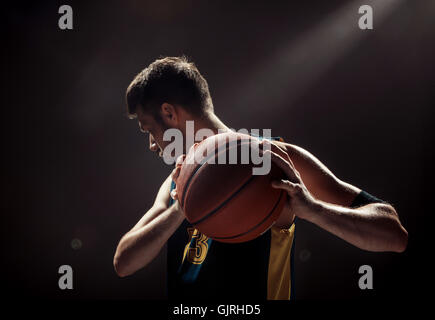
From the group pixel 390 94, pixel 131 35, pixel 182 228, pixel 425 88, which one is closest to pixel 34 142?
pixel 131 35

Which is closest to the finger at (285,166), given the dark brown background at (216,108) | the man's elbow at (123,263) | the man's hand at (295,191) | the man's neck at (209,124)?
the man's hand at (295,191)

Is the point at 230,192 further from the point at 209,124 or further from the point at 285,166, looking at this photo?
the point at 209,124

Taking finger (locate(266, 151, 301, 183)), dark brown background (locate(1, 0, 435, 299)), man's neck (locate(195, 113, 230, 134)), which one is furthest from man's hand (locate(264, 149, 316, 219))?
dark brown background (locate(1, 0, 435, 299))

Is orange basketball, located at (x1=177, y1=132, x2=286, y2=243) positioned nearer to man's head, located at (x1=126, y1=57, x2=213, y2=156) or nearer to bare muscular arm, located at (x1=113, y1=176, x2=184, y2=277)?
bare muscular arm, located at (x1=113, y1=176, x2=184, y2=277)

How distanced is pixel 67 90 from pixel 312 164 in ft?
7.14

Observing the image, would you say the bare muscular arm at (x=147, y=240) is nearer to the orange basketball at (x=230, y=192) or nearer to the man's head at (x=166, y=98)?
the orange basketball at (x=230, y=192)

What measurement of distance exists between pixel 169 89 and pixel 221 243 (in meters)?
0.55

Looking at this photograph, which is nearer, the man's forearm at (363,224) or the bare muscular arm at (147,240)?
the man's forearm at (363,224)

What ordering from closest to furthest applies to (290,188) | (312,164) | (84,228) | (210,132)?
(290,188) → (312,164) → (210,132) → (84,228)

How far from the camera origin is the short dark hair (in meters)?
1.02

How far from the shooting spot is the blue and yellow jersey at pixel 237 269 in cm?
86

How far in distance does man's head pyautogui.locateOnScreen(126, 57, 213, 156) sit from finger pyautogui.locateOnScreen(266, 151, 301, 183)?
0.45 meters

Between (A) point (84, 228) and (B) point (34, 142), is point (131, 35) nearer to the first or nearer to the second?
(B) point (34, 142)

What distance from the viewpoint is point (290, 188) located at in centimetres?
59
